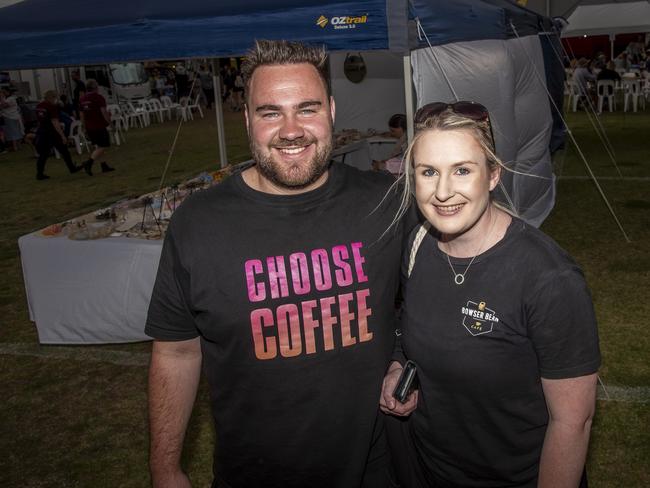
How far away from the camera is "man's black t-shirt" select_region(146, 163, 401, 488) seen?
196cm

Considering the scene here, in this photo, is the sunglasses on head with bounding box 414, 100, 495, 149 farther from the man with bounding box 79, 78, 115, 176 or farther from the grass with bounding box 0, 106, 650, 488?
the man with bounding box 79, 78, 115, 176

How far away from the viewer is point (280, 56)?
2.01 meters

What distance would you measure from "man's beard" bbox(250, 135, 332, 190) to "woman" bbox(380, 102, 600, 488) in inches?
10.8

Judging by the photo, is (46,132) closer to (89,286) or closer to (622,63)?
(89,286)

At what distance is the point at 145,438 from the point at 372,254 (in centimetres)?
291

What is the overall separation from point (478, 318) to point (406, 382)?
0.33 metres

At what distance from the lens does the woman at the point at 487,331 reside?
1.71m

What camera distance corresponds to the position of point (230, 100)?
1104 inches

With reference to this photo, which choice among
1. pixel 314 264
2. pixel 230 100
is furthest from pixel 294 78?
pixel 230 100

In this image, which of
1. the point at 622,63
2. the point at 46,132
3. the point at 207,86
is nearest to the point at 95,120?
the point at 46,132

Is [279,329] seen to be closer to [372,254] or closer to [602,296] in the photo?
[372,254]

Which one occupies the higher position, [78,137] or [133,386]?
[78,137]

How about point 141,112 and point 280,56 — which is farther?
point 141,112

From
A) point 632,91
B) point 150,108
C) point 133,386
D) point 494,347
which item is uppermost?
point 150,108
